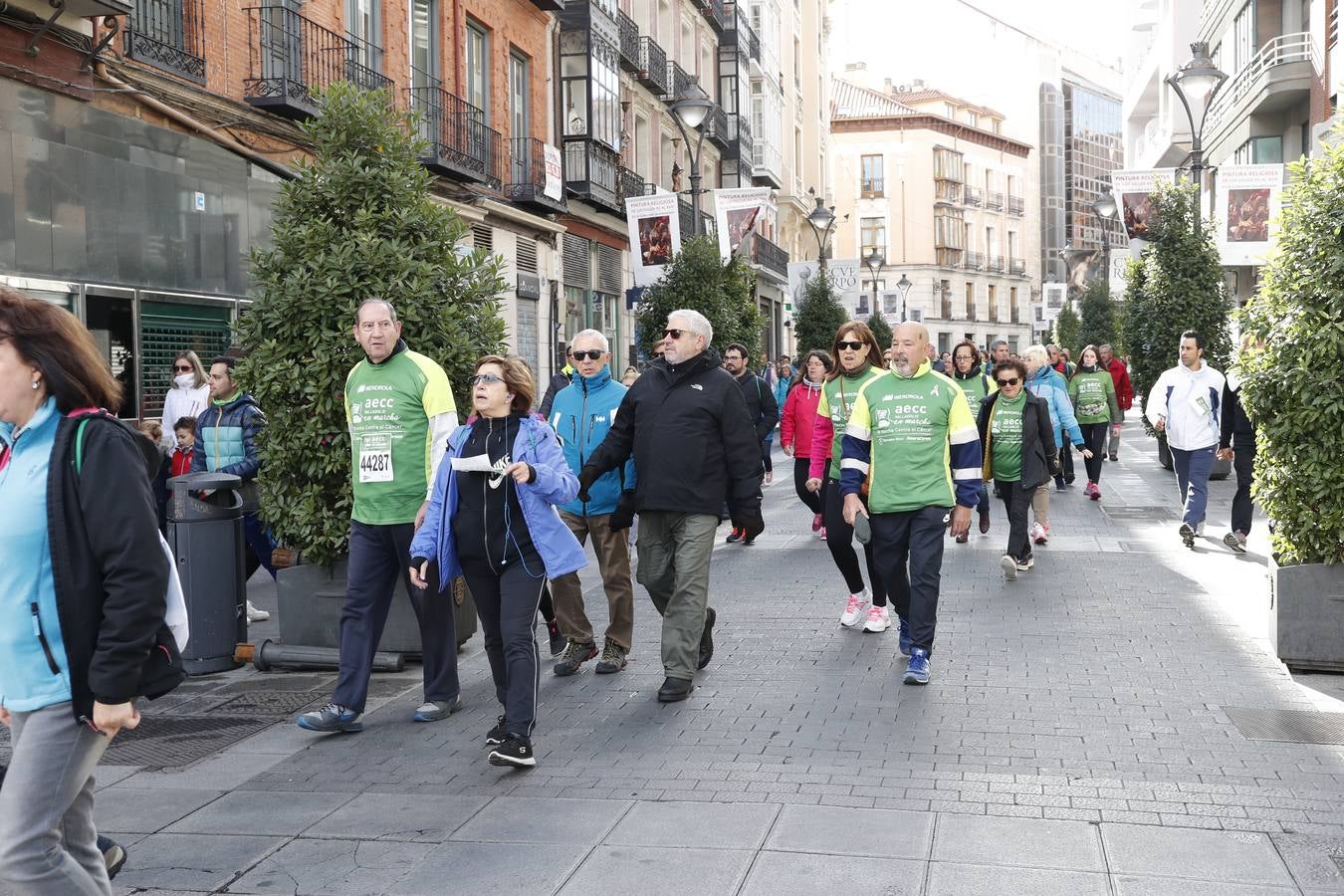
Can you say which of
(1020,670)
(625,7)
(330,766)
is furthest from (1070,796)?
(625,7)

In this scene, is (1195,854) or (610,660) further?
(610,660)

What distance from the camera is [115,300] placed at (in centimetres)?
1386

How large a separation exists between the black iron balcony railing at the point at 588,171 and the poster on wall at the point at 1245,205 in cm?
1176

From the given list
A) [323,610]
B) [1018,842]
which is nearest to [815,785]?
[1018,842]

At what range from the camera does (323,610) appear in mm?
7938

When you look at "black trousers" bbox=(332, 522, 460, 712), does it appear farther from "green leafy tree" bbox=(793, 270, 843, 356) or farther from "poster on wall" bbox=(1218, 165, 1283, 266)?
"green leafy tree" bbox=(793, 270, 843, 356)

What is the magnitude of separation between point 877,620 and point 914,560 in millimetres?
1301

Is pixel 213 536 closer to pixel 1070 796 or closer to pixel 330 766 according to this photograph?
pixel 330 766

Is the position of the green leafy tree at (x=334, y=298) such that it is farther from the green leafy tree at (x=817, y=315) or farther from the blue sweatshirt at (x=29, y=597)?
the green leafy tree at (x=817, y=315)

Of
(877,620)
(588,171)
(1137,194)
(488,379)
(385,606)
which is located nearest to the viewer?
(488,379)

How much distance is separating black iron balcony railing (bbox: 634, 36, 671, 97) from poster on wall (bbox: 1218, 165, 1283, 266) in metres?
14.8

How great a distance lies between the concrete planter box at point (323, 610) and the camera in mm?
7859

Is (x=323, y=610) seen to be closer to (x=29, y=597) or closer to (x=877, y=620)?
(x=877, y=620)

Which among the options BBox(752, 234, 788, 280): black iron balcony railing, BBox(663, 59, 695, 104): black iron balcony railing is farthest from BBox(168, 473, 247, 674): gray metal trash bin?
BBox(752, 234, 788, 280): black iron balcony railing
